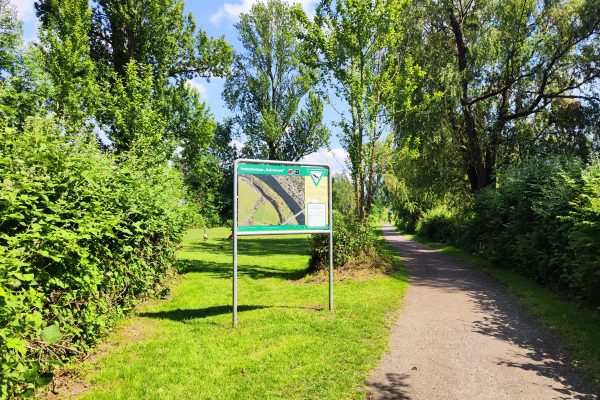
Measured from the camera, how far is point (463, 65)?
61.7ft

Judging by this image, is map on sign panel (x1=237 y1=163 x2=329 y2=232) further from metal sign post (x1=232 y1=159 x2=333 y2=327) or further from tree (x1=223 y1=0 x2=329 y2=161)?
tree (x1=223 y1=0 x2=329 y2=161)

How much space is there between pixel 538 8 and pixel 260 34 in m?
23.5

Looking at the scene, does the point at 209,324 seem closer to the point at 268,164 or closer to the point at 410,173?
the point at 268,164

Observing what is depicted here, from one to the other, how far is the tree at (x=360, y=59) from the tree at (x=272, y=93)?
808 inches

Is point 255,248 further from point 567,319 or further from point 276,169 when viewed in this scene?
point 567,319

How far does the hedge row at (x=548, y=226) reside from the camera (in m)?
7.41

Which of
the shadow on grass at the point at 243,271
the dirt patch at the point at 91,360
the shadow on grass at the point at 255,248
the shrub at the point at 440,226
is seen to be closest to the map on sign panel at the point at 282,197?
the dirt patch at the point at 91,360

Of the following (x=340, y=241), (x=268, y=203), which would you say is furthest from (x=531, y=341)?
(x=340, y=241)

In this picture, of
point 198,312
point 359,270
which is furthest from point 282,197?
point 359,270

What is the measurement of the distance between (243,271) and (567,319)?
29.7ft

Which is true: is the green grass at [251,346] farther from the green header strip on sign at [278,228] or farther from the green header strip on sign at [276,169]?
the green header strip on sign at [276,169]

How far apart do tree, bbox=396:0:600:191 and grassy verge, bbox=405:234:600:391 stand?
8.43 meters

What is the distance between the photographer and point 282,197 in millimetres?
7492

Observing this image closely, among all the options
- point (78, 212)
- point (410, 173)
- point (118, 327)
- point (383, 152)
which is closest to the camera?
point (78, 212)
